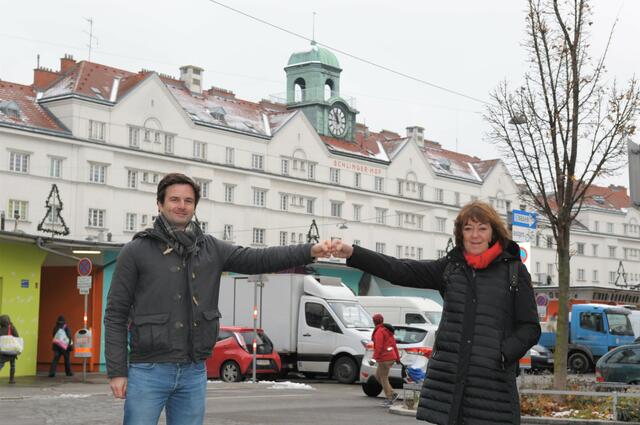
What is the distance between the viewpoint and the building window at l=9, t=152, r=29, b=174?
216 ft

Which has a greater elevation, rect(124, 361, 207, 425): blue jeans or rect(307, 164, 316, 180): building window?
rect(307, 164, 316, 180): building window

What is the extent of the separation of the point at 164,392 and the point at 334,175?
266ft

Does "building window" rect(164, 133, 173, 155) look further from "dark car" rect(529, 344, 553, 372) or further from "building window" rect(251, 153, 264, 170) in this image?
"dark car" rect(529, 344, 553, 372)

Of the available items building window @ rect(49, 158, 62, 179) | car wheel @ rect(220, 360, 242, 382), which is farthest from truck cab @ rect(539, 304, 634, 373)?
building window @ rect(49, 158, 62, 179)

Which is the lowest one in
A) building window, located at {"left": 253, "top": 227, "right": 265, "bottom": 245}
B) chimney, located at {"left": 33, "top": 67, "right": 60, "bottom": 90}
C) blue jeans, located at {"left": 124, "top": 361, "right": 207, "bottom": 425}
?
blue jeans, located at {"left": 124, "top": 361, "right": 207, "bottom": 425}

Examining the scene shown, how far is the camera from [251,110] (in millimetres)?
84562

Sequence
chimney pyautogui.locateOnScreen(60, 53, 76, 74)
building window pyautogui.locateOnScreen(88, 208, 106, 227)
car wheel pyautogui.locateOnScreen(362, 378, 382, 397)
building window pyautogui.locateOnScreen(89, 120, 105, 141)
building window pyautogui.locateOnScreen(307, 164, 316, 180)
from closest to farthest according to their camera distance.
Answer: car wheel pyautogui.locateOnScreen(362, 378, 382, 397) → building window pyautogui.locateOnScreen(88, 208, 106, 227) → building window pyautogui.locateOnScreen(89, 120, 105, 141) → chimney pyautogui.locateOnScreen(60, 53, 76, 74) → building window pyautogui.locateOnScreen(307, 164, 316, 180)

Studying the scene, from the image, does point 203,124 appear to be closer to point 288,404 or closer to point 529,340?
point 288,404

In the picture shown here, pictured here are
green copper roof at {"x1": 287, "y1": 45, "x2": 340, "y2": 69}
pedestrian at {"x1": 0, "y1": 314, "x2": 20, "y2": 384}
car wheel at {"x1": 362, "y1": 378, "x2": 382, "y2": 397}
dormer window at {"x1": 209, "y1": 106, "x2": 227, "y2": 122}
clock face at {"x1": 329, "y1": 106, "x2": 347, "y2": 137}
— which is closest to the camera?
car wheel at {"x1": 362, "y1": 378, "x2": 382, "y2": 397}

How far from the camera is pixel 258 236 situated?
79.8 m

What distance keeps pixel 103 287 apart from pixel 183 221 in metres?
27.7

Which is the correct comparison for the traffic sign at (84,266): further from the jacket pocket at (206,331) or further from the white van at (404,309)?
the jacket pocket at (206,331)

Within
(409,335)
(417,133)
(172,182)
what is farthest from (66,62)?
(172,182)

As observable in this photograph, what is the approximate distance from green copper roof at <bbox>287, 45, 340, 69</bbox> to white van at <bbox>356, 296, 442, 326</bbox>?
57997 mm
